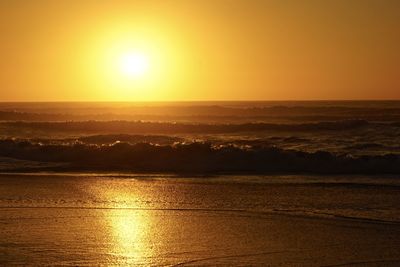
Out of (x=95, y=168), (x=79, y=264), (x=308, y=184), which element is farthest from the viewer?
(x=95, y=168)

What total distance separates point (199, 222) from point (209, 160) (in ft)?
29.5

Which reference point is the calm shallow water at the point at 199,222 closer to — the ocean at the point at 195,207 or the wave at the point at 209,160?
the ocean at the point at 195,207

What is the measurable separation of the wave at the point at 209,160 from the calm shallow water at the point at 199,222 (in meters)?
2.89

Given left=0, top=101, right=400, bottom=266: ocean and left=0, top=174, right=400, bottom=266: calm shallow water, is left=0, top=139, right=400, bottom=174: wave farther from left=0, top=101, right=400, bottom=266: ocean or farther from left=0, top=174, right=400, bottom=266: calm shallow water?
left=0, top=174, right=400, bottom=266: calm shallow water

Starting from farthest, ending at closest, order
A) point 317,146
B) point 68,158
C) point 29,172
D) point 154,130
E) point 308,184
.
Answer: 1. point 154,130
2. point 317,146
3. point 68,158
4. point 29,172
5. point 308,184

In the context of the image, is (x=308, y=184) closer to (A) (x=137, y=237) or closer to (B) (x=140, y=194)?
(B) (x=140, y=194)

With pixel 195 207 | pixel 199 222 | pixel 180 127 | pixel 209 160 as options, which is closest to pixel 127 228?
pixel 199 222

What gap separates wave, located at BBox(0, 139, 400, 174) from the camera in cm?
1683

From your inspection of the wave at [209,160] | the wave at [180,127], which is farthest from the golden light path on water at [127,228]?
the wave at [180,127]

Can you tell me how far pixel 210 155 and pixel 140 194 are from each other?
21.8 feet

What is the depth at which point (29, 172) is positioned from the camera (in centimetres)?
1587

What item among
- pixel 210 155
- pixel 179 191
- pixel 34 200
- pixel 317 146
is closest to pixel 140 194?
pixel 179 191

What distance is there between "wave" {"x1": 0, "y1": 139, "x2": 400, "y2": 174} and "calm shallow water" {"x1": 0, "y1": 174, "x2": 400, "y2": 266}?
9.49 ft

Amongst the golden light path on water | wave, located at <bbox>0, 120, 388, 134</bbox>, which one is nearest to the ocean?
the golden light path on water
